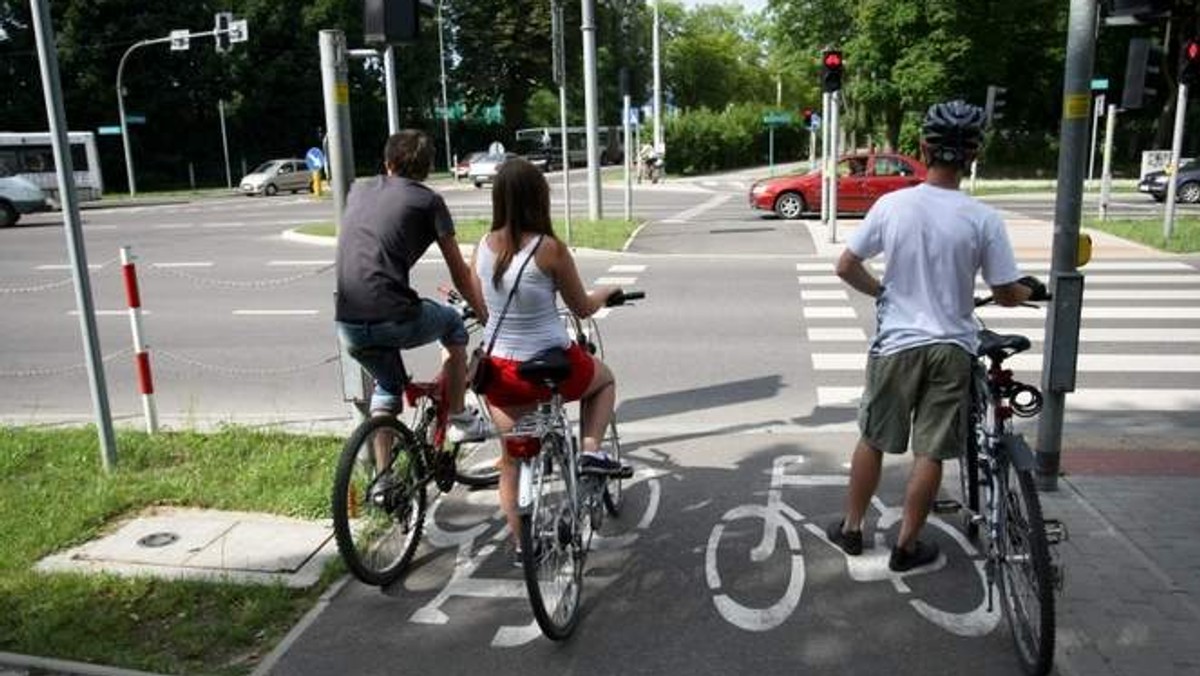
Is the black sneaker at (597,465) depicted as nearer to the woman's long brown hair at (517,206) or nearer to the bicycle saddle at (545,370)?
the bicycle saddle at (545,370)

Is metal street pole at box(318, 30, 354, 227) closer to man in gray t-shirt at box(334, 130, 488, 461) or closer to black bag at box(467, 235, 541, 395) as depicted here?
man in gray t-shirt at box(334, 130, 488, 461)

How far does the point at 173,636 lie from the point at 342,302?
1503mm

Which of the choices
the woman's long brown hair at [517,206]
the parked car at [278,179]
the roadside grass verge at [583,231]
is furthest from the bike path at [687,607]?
the parked car at [278,179]

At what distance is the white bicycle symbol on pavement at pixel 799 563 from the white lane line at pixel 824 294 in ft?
21.5

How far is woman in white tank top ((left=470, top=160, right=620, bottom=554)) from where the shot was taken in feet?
12.7

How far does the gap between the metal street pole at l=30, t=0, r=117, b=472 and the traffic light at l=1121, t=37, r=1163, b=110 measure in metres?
12.8

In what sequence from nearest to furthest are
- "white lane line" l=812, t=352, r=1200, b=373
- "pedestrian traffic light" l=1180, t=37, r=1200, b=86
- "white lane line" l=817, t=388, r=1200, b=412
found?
"white lane line" l=817, t=388, r=1200, b=412 → "white lane line" l=812, t=352, r=1200, b=373 → "pedestrian traffic light" l=1180, t=37, r=1200, b=86

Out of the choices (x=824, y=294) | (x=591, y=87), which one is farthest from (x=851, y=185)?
(x=824, y=294)

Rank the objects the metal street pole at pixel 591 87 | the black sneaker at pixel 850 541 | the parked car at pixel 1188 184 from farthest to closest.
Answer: the parked car at pixel 1188 184 → the metal street pole at pixel 591 87 → the black sneaker at pixel 850 541

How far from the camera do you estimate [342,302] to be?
14.7 feet

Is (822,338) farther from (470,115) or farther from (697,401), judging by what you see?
(470,115)

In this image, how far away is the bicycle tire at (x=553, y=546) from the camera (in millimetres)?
3549

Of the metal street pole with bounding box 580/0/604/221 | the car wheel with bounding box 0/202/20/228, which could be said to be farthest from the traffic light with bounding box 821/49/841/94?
the car wheel with bounding box 0/202/20/228

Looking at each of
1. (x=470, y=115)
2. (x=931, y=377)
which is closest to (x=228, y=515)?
(x=931, y=377)
